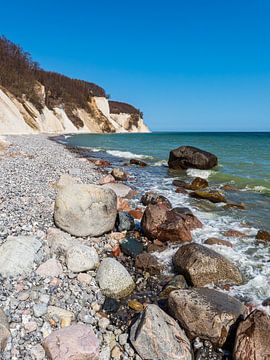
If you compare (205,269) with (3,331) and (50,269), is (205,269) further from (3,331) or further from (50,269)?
(3,331)

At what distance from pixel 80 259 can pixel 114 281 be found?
32.6 inches

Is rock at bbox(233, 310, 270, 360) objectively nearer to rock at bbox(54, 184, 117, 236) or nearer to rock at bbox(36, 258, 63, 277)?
rock at bbox(36, 258, 63, 277)

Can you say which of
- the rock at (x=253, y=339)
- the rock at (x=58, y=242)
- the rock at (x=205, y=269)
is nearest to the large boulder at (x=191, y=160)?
the rock at (x=205, y=269)

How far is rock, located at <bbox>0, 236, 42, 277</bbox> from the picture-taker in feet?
16.8

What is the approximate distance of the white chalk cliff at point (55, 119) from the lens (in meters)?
44.5

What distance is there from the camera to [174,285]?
543 cm

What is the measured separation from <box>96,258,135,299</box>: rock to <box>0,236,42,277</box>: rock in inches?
51.5

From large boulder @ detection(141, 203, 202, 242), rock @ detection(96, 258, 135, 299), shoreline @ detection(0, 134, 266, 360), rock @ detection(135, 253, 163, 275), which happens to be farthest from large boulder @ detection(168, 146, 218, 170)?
rock @ detection(96, 258, 135, 299)

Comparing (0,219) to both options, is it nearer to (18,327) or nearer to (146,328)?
(18,327)

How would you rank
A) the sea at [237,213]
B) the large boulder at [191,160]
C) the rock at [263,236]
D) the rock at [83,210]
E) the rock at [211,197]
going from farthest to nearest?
the large boulder at [191,160] < the rock at [211,197] < the rock at [263,236] < the rock at [83,210] < the sea at [237,213]

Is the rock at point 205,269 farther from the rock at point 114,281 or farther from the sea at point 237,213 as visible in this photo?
the rock at point 114,281

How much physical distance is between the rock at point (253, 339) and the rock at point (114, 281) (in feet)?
6.72

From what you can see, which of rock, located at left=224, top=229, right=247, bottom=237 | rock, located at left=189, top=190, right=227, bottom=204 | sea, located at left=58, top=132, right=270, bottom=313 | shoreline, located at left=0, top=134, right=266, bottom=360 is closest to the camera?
shoreline, located at left=0, top=134, right=266, bottom=360

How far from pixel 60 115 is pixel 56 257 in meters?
76.5
